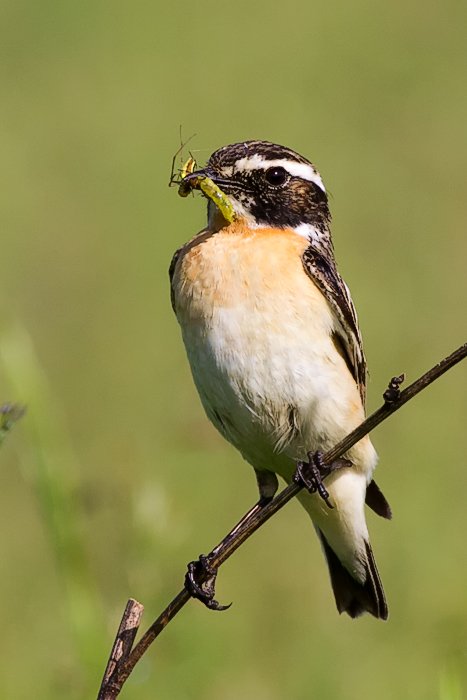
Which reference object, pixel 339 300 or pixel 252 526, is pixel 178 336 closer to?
pixel 339 300

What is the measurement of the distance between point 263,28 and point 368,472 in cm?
770

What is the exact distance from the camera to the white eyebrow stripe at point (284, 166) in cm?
521

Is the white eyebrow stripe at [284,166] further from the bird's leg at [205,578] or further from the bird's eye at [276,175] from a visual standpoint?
the bird's leg at [205,578]

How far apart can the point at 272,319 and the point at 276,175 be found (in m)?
0.62

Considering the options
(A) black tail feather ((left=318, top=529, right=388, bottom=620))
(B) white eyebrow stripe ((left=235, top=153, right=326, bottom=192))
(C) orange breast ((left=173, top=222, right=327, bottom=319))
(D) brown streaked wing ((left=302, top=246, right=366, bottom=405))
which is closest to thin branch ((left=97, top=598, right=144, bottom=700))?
(C) orange breast ((left=173, top=222, right=327, bottom=319))

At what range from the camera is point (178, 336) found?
864 cm

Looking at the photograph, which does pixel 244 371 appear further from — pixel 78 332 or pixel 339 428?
pixel 78 332

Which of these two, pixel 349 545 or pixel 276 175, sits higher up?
pixel 276 175

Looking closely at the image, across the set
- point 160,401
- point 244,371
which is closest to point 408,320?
point 160,401

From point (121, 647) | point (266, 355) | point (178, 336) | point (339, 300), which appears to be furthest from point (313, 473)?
point (178, 336)

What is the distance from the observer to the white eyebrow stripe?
5.21 metres

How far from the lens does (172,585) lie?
226 inches

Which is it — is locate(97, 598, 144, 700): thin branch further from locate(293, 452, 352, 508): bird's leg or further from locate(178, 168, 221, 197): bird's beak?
locate(178, 168, 221, 197): bird's beak

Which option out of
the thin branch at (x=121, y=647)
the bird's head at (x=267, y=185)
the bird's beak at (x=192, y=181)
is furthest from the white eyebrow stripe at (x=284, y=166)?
the thin branch at (x=121, y=647)
